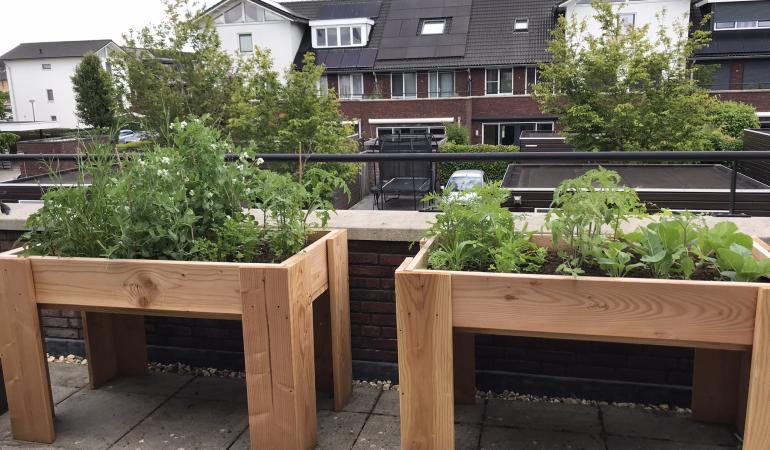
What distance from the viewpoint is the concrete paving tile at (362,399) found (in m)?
3.78

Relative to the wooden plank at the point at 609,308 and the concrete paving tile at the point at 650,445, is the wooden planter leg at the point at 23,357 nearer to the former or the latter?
the wooden plank at the point at 609,308

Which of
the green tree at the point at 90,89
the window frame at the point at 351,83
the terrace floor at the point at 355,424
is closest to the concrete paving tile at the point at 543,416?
the terrace floor at the point at 355,424

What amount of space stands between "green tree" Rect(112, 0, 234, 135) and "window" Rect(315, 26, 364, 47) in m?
15.4

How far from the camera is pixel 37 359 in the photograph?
11.0 feet

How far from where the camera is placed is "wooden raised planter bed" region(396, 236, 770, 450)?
253 centimetres

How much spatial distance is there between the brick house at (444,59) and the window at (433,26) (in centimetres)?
6

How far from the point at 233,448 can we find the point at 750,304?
8.09 ft

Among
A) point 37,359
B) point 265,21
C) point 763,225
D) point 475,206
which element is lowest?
point 37,359

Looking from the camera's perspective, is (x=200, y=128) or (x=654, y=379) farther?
(x=654, y=379)

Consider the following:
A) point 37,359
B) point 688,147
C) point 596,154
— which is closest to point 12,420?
point 37,359

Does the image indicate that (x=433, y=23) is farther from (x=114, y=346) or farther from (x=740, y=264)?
(x=740, y=264)

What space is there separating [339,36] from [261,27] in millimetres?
5218

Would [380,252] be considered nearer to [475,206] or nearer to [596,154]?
[475,206]

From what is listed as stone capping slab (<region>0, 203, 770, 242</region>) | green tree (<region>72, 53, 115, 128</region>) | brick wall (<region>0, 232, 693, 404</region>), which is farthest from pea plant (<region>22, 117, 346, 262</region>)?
green tree (<region>72, 53, 115, 128</region>)
